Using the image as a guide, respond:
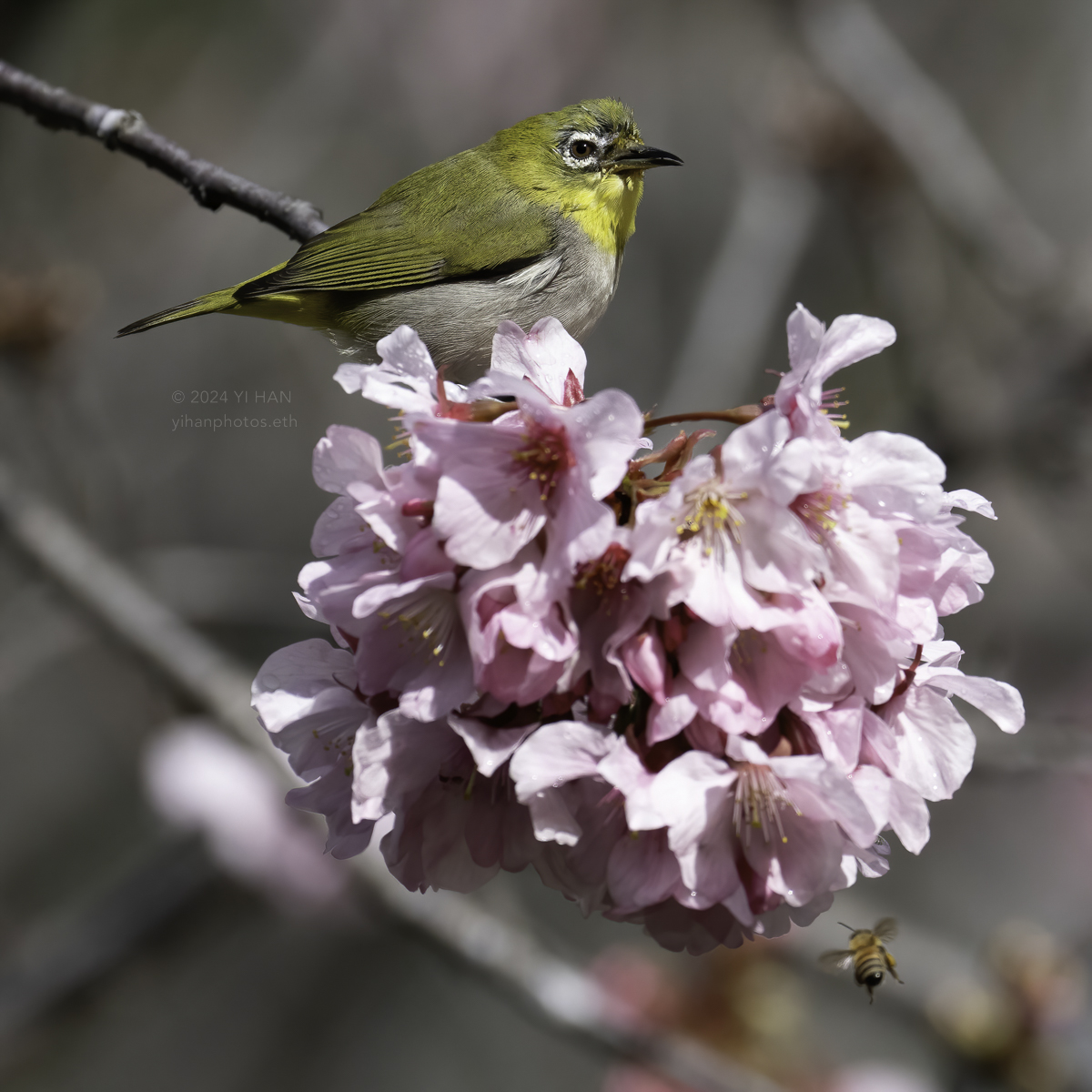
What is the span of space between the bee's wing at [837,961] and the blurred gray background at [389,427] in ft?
8.67

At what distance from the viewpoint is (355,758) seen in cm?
161

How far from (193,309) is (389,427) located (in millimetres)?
5709

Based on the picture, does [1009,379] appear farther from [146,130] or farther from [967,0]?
[146,130]

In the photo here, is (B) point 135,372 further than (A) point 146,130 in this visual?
Yes

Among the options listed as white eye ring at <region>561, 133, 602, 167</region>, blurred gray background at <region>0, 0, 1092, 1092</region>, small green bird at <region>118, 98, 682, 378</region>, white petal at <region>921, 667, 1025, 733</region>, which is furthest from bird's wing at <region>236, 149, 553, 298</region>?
white petal at <region>921, 667, 1025, 733</region>

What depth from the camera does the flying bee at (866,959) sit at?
222 centimetres

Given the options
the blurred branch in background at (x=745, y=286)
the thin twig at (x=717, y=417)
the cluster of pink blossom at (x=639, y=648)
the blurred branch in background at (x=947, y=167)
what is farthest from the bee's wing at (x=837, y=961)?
the blurred branch in background at (x=947, y=167)

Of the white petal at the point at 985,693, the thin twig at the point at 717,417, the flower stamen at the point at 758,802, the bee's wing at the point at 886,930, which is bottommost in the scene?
the bee's wing at the point at 886,930

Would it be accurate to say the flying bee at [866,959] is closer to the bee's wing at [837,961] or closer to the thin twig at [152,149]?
the bee's wing at [837,961]

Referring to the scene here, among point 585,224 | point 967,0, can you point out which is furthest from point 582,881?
point 967,0

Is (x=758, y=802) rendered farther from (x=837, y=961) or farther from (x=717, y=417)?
(x=837, y=961)

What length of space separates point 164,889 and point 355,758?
4494mm

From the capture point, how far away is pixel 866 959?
2260 millimetres

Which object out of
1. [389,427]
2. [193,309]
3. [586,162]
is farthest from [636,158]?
[389,427]
